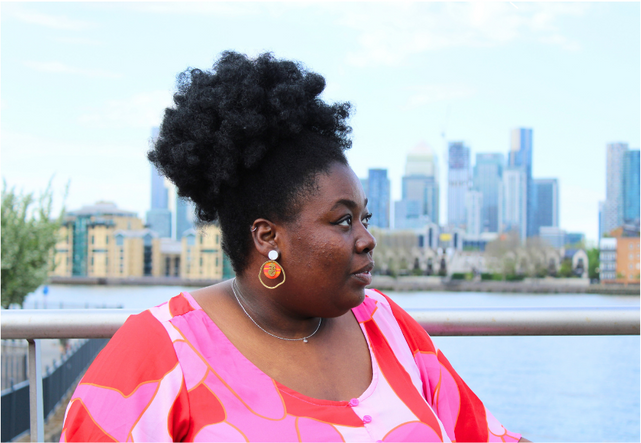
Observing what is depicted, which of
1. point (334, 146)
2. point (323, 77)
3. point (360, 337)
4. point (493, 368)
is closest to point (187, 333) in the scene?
point (360, 337)

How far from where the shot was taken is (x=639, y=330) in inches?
70.2

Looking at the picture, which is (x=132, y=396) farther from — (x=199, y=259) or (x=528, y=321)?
(x=199, y=259)

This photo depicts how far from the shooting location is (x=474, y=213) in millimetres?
88500

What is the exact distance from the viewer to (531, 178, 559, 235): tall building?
77181 mm

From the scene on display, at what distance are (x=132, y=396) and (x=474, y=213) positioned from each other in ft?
298

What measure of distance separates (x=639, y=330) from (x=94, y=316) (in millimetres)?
1687

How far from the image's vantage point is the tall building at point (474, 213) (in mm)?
83062

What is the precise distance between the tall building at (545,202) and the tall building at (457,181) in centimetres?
1076

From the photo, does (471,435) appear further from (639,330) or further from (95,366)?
(95,366)

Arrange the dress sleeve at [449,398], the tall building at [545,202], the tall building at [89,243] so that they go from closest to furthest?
the dress sleeve at [449,398], the tall building at [89,243], the tall building at [545,202]

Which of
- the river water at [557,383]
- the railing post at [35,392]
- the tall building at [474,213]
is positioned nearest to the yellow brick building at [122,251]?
the river water at [557,383]

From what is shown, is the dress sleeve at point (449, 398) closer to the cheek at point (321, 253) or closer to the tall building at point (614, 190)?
the cheek at point (321, 253)

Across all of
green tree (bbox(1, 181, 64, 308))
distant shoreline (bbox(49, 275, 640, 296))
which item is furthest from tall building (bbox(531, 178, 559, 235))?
green tree (bbox(1, 181, 64, 308))

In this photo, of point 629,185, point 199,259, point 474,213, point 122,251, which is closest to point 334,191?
point 199,259
